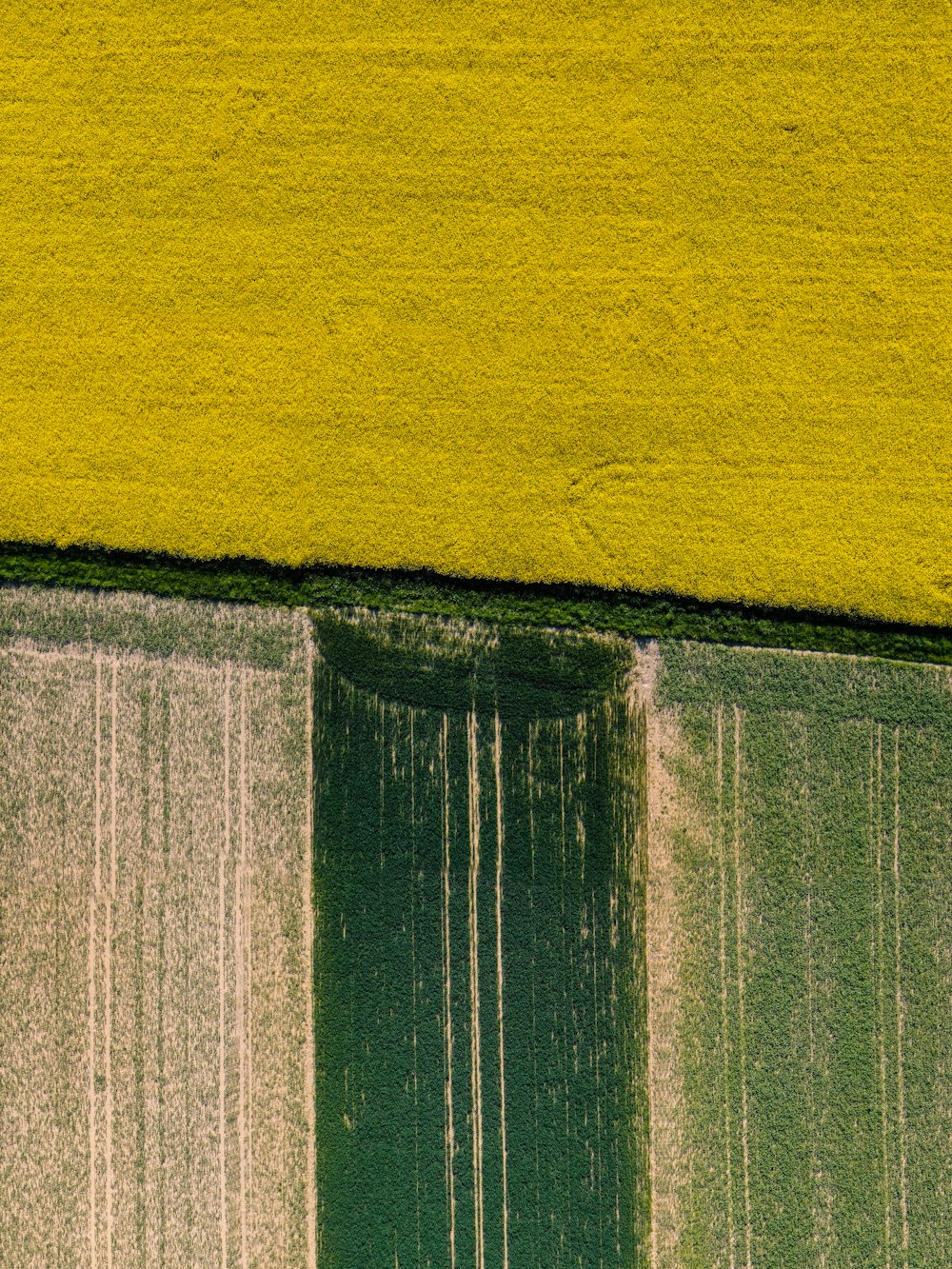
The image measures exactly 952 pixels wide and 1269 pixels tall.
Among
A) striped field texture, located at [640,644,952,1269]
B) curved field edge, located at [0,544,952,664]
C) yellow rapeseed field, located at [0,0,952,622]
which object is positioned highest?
yellow rapeseed field, located at [0,0,952,622]

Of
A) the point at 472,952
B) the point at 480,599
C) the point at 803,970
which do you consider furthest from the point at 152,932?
the point at 803,970

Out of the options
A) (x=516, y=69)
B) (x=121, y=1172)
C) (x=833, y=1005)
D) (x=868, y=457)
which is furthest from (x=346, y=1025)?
(x=516, y=69)

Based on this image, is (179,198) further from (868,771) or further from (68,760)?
(868,771)

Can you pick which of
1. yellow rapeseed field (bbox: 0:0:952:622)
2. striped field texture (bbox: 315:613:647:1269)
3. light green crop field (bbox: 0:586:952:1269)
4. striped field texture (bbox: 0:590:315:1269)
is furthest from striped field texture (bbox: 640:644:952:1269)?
striped field texture (bbox: 0:590:315:1269)

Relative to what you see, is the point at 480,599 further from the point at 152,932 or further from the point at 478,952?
the point at 152,932

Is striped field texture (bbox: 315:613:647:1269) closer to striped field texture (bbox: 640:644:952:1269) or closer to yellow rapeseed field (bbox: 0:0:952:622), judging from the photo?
striped field texture (bbox: 640:644:952:1269)

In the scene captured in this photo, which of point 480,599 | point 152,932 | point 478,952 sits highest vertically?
point 480,599
